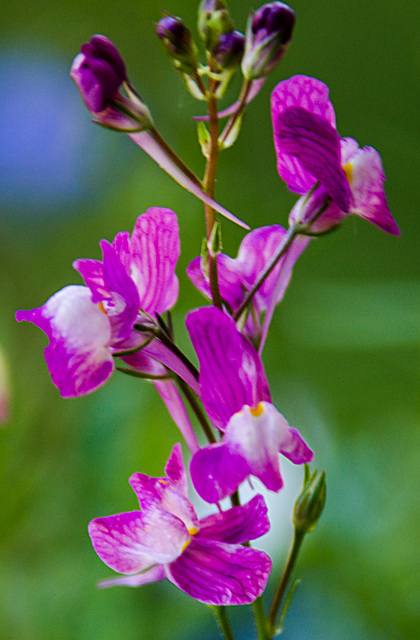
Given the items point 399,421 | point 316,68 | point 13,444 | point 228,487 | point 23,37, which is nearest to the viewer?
point 228,487

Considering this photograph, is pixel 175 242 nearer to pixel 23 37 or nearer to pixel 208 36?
pixel 208 36

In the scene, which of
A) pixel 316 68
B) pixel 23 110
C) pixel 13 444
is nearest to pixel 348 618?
pixel 13 444

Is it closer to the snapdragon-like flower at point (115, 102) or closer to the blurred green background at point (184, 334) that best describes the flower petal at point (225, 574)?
the snapdragon-like flower at point (115, 102)

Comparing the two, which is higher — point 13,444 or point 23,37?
point 23,37

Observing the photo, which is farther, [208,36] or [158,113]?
[158,113]

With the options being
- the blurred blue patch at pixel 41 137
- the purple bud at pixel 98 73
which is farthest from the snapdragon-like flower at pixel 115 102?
the blurred blue patch at pixel 41 137

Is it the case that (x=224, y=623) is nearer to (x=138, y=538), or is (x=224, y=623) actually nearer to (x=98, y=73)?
(x=138, y=538)

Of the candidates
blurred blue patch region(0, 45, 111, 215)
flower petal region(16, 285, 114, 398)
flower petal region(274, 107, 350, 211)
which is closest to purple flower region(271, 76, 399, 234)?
flower petal region(274, 107, 350, 211)
